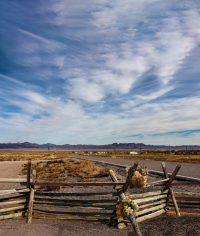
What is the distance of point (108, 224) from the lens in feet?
39.2

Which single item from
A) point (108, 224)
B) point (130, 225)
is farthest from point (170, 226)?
point (108, 224)

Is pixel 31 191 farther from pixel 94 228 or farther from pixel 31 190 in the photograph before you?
pixel 94 228

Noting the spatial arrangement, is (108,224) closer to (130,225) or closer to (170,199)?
(130,225)

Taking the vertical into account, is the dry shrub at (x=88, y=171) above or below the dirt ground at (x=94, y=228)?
above

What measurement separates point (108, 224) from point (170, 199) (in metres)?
3.23

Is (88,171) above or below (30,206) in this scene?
above

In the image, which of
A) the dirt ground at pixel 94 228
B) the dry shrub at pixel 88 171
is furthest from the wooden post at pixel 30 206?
the dry shrub at pixel 88 171

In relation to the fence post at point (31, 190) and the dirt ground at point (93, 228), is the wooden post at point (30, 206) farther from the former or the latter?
the dirt ground at point (93, 228)

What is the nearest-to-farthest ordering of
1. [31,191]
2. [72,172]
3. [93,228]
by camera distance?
[93,228]
[31,191]
[72,172]

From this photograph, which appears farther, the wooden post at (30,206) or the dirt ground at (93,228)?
the wooden post at (30,206)

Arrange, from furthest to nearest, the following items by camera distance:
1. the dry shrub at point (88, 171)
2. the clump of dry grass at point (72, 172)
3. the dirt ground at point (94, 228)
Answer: the dry shrub at point (88, 171) < the clump of dry grass at point (72, 172) < the dirt ground at point (94, 228)

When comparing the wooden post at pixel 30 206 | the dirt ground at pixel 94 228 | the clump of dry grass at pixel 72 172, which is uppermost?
the clump of dry grass at pixel 72 172

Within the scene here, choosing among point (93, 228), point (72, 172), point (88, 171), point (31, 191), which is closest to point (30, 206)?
point (31, 191)

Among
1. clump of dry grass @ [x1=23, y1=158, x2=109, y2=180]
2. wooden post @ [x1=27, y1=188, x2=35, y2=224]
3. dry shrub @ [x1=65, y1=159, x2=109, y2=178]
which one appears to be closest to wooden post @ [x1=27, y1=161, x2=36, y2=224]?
wooden post @ [x1=27, y1=188, x2=35, y2=224]
